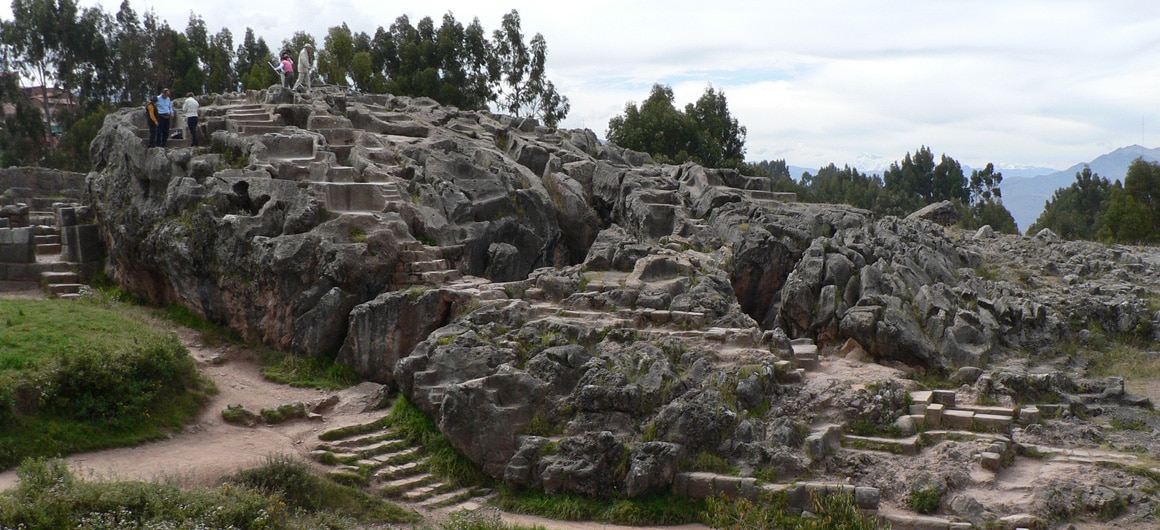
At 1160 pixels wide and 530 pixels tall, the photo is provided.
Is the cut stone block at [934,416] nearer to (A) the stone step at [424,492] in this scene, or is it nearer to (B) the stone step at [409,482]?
(A) the stone step at [424,492]

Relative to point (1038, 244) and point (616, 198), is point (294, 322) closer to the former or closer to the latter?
point (616, 198)

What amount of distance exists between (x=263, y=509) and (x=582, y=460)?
469 cm

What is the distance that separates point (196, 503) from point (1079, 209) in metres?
68.5

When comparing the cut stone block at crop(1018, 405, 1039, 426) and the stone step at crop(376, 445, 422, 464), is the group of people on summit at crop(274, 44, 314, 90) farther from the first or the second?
the cut stone block at crop(1018, 405, 1039, 426)

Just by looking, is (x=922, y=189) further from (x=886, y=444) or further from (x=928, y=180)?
(x=886, y=444)

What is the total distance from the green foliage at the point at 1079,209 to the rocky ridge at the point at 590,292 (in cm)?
2881

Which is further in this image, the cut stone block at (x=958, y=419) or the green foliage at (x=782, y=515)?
the cut stone block at (x=958, y=419)

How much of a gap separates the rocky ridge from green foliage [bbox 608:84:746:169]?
17.8 metres

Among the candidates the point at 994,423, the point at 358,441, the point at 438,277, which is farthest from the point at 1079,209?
the point at 358,441

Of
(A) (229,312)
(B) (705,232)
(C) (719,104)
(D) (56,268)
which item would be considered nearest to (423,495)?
(A) (229,312)

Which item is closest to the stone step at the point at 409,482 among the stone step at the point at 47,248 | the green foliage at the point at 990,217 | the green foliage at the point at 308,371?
the green foliage at the point at 308,371

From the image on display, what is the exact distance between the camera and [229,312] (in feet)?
69.5

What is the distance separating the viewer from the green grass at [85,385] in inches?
590

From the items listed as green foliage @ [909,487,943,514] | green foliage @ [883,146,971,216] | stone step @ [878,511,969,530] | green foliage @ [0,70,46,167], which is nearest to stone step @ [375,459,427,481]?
stone step @ [878,511,969,530]
